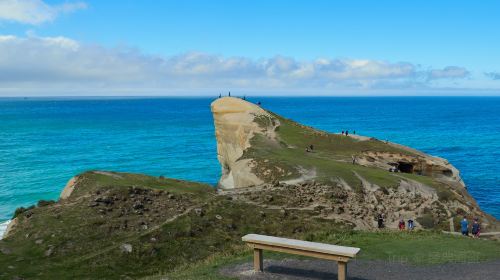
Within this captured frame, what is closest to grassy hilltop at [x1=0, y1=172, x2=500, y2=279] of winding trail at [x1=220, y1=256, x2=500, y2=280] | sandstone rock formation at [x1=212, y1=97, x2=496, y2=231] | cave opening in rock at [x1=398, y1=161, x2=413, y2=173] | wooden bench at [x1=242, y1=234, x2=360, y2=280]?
winding trail at [x1=220, y1=256, x2=500, y2=280]

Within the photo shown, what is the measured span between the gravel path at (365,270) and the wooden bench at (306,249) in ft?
2.57

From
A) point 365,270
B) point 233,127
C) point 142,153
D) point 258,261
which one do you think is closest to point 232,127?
point 233,127

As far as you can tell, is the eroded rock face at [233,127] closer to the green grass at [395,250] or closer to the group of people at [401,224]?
the group of people at [401,224]

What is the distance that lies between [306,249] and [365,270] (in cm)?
303

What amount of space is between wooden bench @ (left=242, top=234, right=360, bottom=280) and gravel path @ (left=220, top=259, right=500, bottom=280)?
2.57 feet

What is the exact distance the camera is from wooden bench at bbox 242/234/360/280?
16.3 meters

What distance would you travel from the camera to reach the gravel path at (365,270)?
Result: 693 inches

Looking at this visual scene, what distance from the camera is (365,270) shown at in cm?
1831

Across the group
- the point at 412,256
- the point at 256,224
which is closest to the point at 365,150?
the point at 256,224

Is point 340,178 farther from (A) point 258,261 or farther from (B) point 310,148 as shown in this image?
(A) point 258,261

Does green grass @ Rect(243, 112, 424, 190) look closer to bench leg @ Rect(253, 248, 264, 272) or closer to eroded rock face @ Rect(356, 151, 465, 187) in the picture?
eroded rock face @ Rect(356, 151, 465, 187)

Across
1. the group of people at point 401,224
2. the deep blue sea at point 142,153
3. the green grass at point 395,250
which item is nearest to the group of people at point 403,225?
the group of people at point 401,224

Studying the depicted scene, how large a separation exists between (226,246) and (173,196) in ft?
28.0

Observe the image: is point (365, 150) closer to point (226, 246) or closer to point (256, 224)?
point (256, 224)
